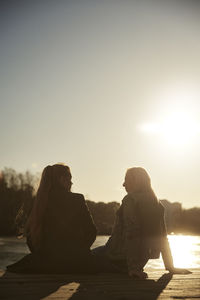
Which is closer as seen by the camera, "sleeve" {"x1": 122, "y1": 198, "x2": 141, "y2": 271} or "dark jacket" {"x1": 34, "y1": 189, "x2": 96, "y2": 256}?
"sleeve" {"x1": 122, "y1": 198, "x2": 141, "y2": 271}

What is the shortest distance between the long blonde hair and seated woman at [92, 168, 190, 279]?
3.40 ft

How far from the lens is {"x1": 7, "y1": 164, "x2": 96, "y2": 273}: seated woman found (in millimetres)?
5809

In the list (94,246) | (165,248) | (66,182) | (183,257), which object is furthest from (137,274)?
(94,246)

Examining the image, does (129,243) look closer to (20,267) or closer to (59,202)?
(59,202)

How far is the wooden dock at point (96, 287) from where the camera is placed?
4062mm

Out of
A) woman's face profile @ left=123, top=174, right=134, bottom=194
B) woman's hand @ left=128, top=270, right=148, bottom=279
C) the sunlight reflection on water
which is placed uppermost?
woman's face profile @ left=123, top=174, right=134, bottom=194

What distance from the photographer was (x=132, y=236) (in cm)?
586

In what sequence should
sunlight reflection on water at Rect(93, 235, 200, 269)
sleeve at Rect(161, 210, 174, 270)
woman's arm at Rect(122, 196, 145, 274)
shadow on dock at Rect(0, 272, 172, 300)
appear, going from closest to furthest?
1. shadow on dock at Rect(0, 272, 172, 300)
2. woman's arm at Rect(122, 196, 145, 274)
3. sleeve at Rect(161, 210, 174, 270)
4. sunlight reflection on water at Rect(93, 235, 200, 269)

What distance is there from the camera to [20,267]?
224 inches

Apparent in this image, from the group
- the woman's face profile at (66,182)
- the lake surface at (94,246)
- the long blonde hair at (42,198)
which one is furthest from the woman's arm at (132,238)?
the lake surface at (94,246)

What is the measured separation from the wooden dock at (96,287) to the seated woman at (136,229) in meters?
0.38

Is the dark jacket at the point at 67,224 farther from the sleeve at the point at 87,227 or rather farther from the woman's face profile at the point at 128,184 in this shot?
the woman's face profile at the point at 128,184

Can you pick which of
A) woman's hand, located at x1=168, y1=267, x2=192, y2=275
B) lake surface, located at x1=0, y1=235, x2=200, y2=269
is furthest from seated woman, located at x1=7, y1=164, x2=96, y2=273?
lake surface, located at x1=0, y1=235, x2=200, y2=269

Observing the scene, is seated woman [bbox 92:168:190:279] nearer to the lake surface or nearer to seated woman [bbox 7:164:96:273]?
seated woman [bbox 7:164:96:273]
